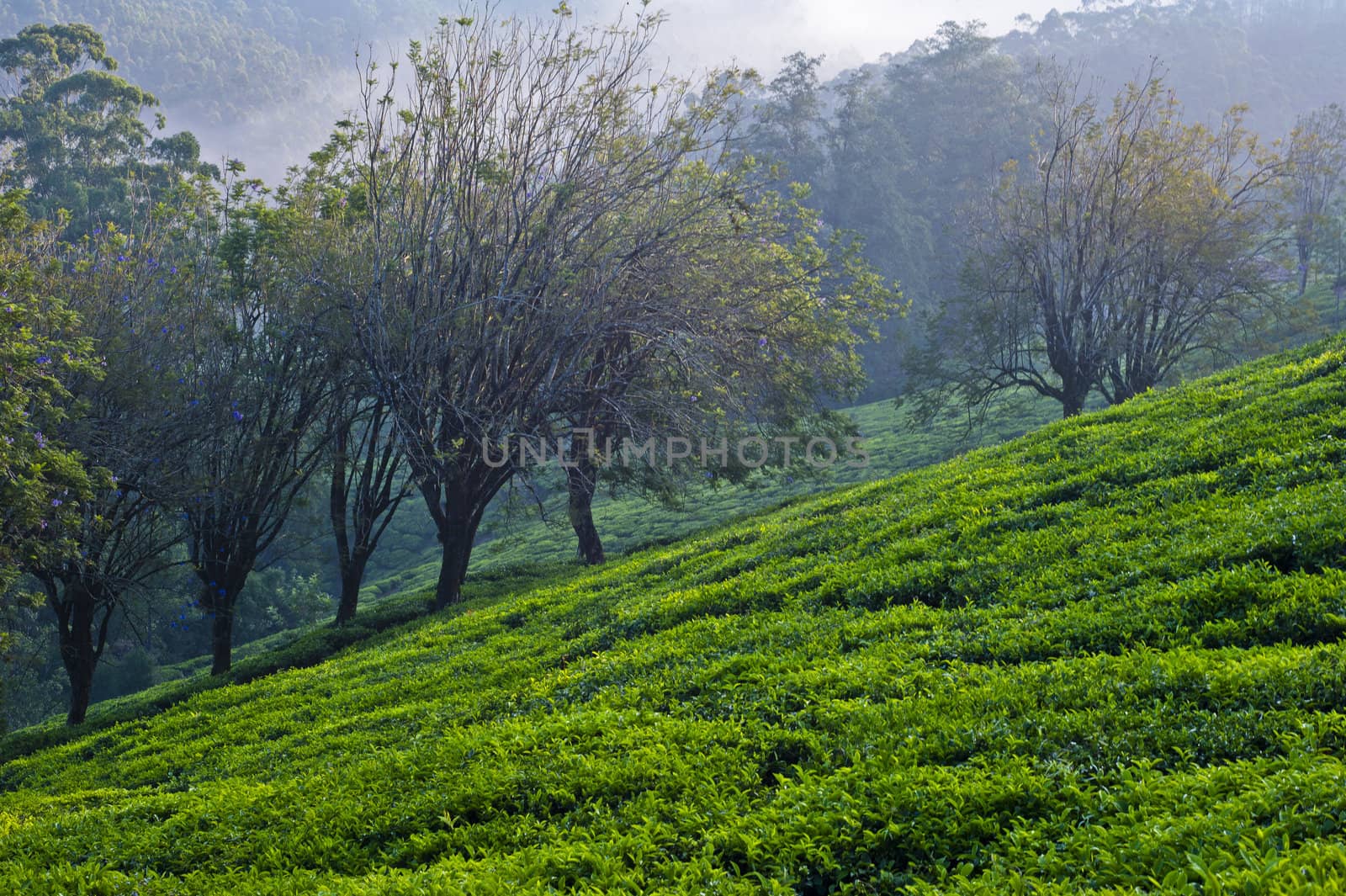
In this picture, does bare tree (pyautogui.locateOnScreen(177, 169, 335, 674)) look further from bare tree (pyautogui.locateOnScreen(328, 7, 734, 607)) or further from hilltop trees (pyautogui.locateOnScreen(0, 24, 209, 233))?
Result: hilltop trees (pyautogui.locateOnScreen(0, 24, 209, 233))

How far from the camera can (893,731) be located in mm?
6402

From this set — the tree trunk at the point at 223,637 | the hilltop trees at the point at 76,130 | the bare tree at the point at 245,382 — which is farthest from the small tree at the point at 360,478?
the hilltop trees at the point at 76,130

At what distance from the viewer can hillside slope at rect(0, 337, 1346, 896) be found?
16.5 ft

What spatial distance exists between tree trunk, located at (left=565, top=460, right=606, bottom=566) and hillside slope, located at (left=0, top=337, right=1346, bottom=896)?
922 centimetres

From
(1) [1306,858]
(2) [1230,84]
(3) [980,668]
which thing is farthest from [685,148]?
(2) [1230,84]

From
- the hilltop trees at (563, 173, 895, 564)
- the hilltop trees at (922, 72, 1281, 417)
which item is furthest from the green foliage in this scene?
the hilltop trees at (922, 72, 1281, 417)

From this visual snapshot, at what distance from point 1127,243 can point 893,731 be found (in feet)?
87.0

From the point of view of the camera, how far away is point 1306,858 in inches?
158

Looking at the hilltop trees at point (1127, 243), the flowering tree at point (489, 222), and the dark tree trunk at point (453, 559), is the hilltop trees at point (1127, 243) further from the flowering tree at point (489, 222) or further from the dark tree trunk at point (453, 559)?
the dark tree trunk at point (453, 559)

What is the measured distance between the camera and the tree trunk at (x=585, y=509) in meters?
21.8

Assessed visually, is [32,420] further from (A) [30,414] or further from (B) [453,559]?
(B) [453,559]

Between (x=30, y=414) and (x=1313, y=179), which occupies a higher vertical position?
(x=1313, y=179)

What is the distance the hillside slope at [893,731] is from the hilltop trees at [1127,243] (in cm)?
1573

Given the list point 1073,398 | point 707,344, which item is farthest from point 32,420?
point 1073,398
